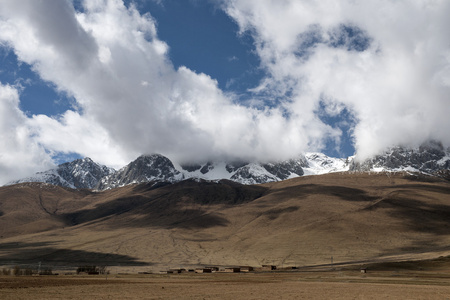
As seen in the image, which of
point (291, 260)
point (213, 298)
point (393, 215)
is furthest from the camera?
point (393, 215)

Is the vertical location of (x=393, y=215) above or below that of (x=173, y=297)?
above

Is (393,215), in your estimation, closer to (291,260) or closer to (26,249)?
(291,260)

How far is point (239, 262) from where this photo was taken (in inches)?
5108

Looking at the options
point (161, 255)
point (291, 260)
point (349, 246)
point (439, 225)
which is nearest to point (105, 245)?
point (161, 255)

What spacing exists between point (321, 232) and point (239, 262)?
47481 millimetres

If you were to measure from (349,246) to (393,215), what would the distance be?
173 ft

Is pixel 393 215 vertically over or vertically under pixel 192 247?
over

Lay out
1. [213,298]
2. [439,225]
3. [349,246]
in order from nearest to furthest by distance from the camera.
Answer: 1. [213,298]
2. [349,246]
3. [439,225]

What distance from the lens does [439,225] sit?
558ft

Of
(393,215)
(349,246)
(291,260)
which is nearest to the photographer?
(291,260)

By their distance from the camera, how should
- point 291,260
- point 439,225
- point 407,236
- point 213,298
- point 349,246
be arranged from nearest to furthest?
point 213,298
point 291,260
point 349,246
point 407,236
point 439,225

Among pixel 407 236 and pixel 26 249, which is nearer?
pixel 407 236

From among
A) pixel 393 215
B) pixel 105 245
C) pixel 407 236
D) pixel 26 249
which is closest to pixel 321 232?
pixel 407 236

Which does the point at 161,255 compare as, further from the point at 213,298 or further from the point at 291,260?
the point at 213,298
